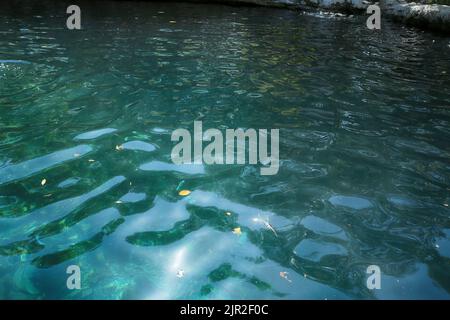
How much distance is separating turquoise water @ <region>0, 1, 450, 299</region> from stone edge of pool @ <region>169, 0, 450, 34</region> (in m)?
6.21

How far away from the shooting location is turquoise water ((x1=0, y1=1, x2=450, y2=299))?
325cm

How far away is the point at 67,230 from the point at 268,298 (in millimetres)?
1885

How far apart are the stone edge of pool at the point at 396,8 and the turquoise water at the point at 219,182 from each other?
6212mm

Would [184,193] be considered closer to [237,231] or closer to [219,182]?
[219,182]

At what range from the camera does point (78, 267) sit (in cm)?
324

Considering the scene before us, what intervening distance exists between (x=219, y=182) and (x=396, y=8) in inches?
596

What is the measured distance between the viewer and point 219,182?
177 inches

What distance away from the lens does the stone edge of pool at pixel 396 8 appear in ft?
47.3

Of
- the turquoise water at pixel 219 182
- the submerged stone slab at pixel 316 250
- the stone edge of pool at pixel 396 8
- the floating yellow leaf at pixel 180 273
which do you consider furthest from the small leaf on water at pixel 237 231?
the stone edge of pool at pixel 396 8

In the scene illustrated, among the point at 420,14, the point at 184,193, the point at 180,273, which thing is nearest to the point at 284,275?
the point at 180,273

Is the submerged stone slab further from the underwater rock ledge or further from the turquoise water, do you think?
the underwater rock ledge

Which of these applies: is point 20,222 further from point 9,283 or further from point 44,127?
point 44,127

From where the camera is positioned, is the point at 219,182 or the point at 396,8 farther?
the point at 396,8
